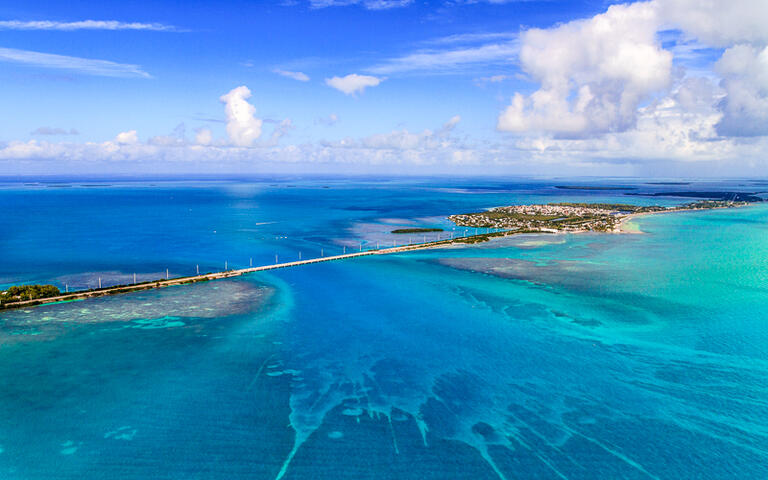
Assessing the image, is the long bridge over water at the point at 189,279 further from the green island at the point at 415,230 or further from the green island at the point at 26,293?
the green island at the point at 415,230

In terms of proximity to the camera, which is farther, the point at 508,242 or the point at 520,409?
the point at 508,242

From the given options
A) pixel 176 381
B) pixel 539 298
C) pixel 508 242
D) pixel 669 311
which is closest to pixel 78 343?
pixel 176 381

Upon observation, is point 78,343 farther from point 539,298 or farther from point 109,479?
point 539,298

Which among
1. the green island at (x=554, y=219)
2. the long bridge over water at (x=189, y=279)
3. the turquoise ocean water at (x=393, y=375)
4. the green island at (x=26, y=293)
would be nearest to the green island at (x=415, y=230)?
the green island at (x=554, y=219)

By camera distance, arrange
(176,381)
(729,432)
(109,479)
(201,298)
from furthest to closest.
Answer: (201,298), (176,381), (729,432), (109,479)

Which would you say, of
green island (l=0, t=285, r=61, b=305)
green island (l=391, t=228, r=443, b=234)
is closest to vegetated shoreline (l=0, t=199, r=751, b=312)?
green island (l=0, t=285, r=61, b=305)

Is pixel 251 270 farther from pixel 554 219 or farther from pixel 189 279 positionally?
pixel 554 219
